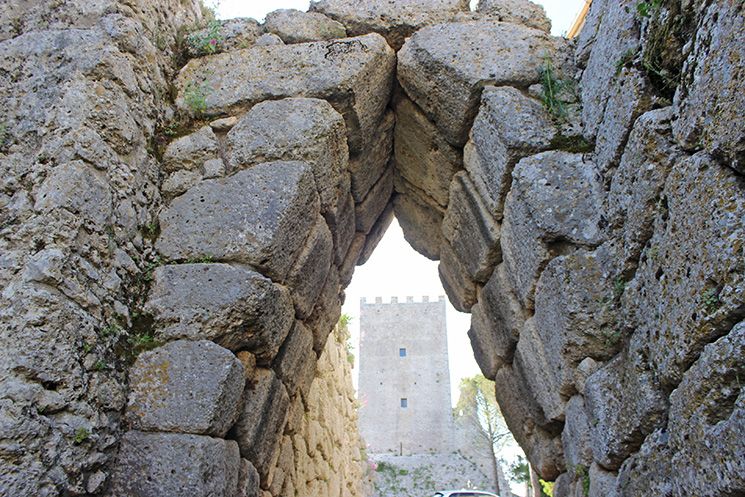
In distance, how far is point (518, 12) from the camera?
3.26m

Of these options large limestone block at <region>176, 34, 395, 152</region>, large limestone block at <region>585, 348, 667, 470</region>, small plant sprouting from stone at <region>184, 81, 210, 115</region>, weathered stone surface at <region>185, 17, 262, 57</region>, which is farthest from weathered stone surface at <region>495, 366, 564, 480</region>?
weathered stone surface at <region>185, 17, 262, 57</region>

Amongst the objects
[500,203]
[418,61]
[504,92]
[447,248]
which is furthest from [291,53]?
[447,248]

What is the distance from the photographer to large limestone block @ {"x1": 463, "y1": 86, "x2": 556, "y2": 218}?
2742 mm

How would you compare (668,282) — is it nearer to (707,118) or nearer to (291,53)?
(707,118)

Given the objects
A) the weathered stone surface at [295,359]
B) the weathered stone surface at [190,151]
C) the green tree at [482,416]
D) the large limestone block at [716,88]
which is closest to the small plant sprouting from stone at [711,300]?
the large limestone block at [716,88]

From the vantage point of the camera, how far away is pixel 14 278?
193cm

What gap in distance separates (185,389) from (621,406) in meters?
1.59

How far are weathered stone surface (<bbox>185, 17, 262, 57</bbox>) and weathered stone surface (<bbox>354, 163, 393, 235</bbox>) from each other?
118cm

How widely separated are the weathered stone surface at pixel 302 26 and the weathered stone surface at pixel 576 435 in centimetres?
222

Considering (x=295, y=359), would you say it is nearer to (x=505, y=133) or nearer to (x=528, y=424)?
(x=528, y=424)

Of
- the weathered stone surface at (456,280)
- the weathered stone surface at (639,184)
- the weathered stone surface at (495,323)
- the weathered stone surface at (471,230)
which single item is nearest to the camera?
the weathered stone surface at (639,184)

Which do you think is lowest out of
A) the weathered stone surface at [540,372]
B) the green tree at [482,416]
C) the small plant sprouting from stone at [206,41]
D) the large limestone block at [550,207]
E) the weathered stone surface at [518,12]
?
the weathered stone surface at [540,372]

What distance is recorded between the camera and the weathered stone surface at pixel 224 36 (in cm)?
315

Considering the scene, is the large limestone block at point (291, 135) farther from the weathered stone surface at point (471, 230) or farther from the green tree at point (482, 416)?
the green tree at point (482, 416)
